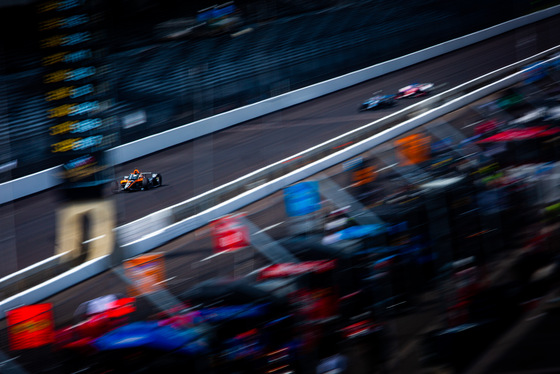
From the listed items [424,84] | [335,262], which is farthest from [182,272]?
[424,84]

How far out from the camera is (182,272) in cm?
646

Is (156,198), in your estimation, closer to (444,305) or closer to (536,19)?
(444,305)

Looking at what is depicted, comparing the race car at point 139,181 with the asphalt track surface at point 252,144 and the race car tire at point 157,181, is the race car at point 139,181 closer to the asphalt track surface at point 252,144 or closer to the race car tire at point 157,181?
the race car tire at point 157,181

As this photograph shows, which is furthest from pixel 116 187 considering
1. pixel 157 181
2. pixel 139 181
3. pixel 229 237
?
pixel 229 237

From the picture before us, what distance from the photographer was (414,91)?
51.6 feet

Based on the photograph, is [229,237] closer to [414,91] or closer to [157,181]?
[157,181]

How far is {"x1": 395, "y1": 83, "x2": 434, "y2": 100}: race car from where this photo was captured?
15.5 meters

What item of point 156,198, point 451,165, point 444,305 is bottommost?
point 156,198

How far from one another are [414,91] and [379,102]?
3.73 ft

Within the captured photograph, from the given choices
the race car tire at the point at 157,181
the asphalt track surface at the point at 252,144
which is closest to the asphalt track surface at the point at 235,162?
the asphalt track surface at the point at 252,144

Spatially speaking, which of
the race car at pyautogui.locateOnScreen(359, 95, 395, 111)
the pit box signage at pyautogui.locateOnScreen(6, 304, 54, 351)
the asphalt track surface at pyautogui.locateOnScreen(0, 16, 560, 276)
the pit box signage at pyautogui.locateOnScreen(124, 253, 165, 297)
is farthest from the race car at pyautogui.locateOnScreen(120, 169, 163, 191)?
the race car at pyautogui.locateOnScreen(359, 95, 395, 111)

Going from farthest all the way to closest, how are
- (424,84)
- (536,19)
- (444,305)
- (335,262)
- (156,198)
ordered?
1. (536,19)
2. (424,84)
3. (156,198)
4. (444,305)
5. (335,262)

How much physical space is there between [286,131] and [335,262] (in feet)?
36.3

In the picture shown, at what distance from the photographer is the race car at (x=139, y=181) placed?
10.7 meters
